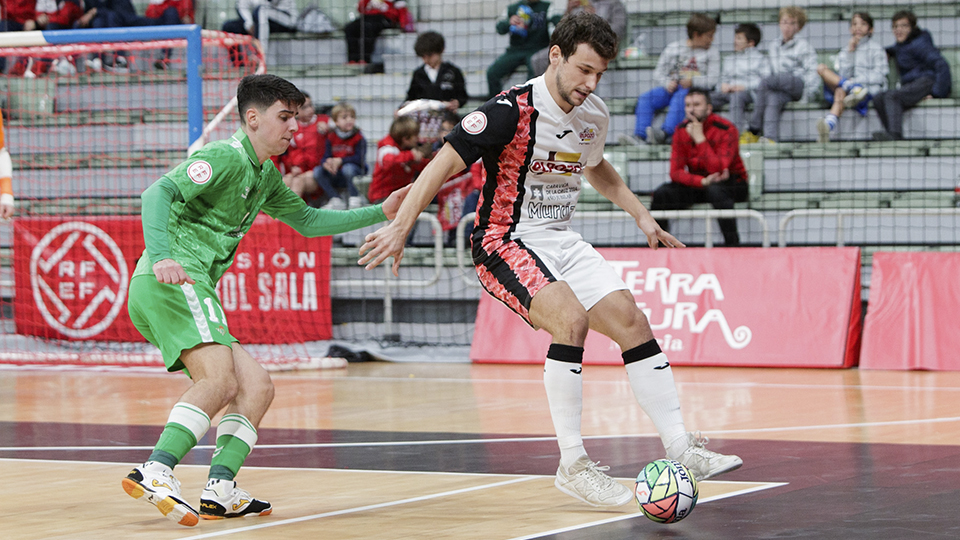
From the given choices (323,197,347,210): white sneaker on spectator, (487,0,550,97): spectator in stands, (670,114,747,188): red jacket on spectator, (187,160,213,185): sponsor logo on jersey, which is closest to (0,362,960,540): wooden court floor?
(187,160,213,185): sponsor logo on jersey

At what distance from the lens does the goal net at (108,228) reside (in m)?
11.8

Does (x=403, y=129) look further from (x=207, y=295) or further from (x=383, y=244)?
(x=383, y=244)

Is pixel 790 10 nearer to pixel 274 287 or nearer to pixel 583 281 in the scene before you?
pixel 274 287

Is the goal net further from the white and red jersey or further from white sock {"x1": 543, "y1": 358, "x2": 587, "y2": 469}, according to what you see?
white sock {"x1": 543, "y1": 358, "x2": 587, "y2": 469}

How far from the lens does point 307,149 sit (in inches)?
545

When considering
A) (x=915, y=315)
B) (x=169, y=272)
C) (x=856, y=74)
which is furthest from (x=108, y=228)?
(x=169, y=272)

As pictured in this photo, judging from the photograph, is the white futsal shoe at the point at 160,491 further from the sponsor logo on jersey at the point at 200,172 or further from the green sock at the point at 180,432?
the sponsor logo on jersey at the point at 200,172

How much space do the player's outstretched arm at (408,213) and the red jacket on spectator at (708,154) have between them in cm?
763

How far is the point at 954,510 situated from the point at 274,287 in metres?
8.62

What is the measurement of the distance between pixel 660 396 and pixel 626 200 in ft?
3.36

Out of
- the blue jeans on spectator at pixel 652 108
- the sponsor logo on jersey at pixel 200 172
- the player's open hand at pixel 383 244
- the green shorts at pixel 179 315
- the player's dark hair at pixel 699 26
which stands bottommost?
the green shorts at pixel 179 315

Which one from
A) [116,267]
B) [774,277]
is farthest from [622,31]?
[116,267]

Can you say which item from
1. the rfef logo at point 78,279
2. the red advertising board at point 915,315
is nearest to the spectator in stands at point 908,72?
the red advertising board at point 915,315

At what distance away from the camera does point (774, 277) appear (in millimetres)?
11297
